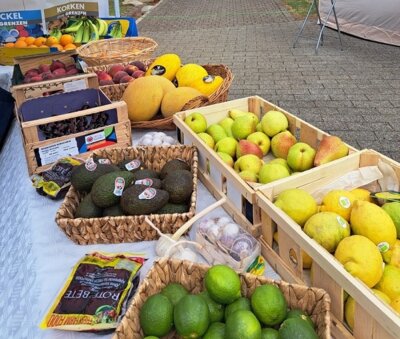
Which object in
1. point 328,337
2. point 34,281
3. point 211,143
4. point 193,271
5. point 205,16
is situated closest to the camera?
point 328,337

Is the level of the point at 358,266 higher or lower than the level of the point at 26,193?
higher

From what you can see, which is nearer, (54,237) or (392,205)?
(392,205)

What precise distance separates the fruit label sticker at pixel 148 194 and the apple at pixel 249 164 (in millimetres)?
336

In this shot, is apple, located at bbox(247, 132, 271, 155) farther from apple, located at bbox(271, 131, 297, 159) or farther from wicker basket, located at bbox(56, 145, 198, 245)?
wicker basket, located at bbox(56, 145, 198, 245)

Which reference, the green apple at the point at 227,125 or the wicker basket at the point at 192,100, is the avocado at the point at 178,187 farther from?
the wicker basket at the point at 192,100

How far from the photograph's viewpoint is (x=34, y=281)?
117 cm

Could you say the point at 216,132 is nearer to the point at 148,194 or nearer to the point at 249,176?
the point at 249,176

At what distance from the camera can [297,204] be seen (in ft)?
3.60

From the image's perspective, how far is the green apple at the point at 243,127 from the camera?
1679mm

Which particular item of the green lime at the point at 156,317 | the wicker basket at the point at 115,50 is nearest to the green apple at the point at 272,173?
the green lime at the point at 156,317

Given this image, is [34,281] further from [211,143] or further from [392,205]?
[392,205]

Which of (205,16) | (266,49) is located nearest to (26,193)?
(266,49)

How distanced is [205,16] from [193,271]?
990 centimetres

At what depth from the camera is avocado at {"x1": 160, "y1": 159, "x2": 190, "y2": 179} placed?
4.78ft
